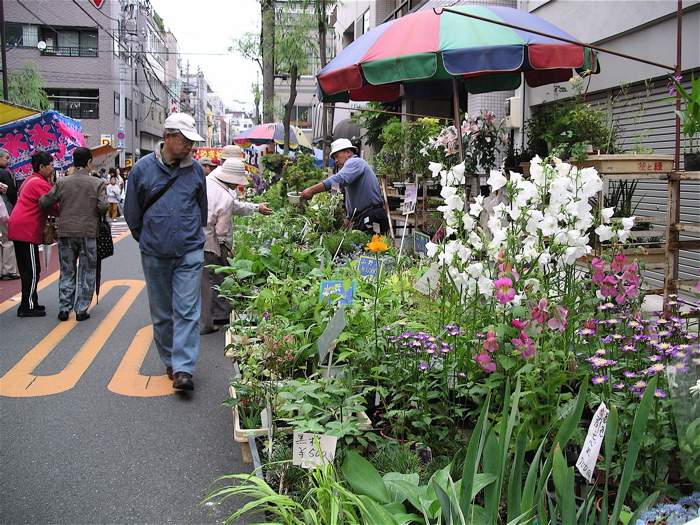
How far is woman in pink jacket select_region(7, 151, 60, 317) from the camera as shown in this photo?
24.3 feet

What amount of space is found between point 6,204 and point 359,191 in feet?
16.0

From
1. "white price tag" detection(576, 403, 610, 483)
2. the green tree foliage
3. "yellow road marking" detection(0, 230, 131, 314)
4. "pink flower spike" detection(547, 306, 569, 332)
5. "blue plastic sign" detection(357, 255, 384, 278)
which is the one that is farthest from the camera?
the green tree foliage

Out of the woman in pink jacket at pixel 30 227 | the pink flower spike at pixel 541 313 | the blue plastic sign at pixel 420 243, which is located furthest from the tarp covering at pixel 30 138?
the pink flower spike at pixel 541 313

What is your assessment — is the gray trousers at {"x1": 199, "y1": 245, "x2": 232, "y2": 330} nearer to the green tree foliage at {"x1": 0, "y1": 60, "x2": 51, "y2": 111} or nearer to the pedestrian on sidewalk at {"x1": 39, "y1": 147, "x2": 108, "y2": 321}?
the pedestrian on sidewalk at {"x1": 39, "y1": 147, "x2": 108, "y2": 321}

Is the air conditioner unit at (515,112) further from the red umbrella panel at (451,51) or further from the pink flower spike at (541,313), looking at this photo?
the pink flower spike at (541,313)

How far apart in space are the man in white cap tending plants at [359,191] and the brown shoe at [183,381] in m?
3.22

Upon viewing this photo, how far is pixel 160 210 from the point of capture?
188 inches

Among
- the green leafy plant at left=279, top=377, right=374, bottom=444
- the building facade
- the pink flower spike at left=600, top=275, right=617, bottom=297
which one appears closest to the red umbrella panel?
the pink flower spike at left=600, top=275, right=617, bottom=297

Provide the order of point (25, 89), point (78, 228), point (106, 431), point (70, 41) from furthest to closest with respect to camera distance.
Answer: point (70, 41) → point (25, 89) → point (78, 228) → point (106, 431)

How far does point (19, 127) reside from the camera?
11.0 meters

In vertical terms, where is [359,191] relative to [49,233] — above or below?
above

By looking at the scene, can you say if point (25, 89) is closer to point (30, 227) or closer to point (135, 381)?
point (30, 227)

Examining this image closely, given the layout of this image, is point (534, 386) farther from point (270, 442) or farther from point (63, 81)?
point (63, 81)

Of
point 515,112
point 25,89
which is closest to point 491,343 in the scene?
point 515,112
